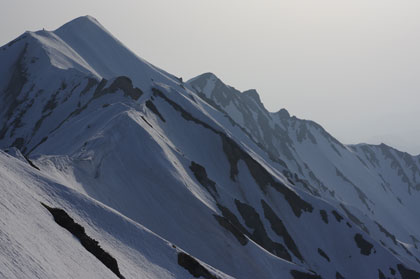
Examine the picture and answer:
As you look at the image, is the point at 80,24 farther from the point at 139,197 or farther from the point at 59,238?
the point at 59,238

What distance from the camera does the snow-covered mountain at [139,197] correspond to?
25406 mm

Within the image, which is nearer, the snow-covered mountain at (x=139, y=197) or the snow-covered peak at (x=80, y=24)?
the snow-covered mountain at (x=139, y=197)

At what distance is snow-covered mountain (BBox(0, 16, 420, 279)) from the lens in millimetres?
25406

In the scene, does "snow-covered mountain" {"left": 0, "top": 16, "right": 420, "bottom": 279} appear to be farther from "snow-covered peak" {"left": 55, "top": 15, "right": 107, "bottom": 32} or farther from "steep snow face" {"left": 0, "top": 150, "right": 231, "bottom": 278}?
"snow-covered peak" {"left": 55, "top": 15, "right": 107, "bottom": 32}

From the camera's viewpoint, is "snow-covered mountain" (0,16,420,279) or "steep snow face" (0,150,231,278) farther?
"snow-covered mountain" (0,16,420,279)

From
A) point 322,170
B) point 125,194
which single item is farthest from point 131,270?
point 322,170

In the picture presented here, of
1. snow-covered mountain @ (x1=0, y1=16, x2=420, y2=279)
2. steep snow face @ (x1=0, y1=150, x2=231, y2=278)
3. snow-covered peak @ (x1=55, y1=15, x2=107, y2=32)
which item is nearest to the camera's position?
steep snow face @ (x1=0, y1=150, x2=231, y2=278)

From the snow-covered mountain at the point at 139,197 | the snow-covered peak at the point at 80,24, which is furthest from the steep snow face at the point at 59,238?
the snow-covered peak at the point at 80,24

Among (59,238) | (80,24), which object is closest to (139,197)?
(59,238)

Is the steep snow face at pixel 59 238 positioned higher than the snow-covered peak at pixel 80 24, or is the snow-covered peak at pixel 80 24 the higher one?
the snow-covered peak at pixel 80 24

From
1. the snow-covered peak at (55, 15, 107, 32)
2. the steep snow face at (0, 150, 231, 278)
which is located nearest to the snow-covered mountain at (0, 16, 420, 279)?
the steep snow face at (0, 150, 231, 278)

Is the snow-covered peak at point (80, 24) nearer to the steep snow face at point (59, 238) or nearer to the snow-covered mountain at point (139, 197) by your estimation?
the snow-covered mountain at point (139, 197)

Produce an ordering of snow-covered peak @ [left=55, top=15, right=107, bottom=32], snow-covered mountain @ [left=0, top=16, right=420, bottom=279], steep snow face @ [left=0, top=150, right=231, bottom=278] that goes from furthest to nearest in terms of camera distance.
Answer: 1. snow-covered peak @ [left=55, top=15, right=107, bottom=32]
2. snow-covered mountain @ [left=0, top=16, right=420, bottom=279]
3. steep snow face @ [left=0, top=150, right=231, bottom=278]

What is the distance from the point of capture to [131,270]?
27.7 m
